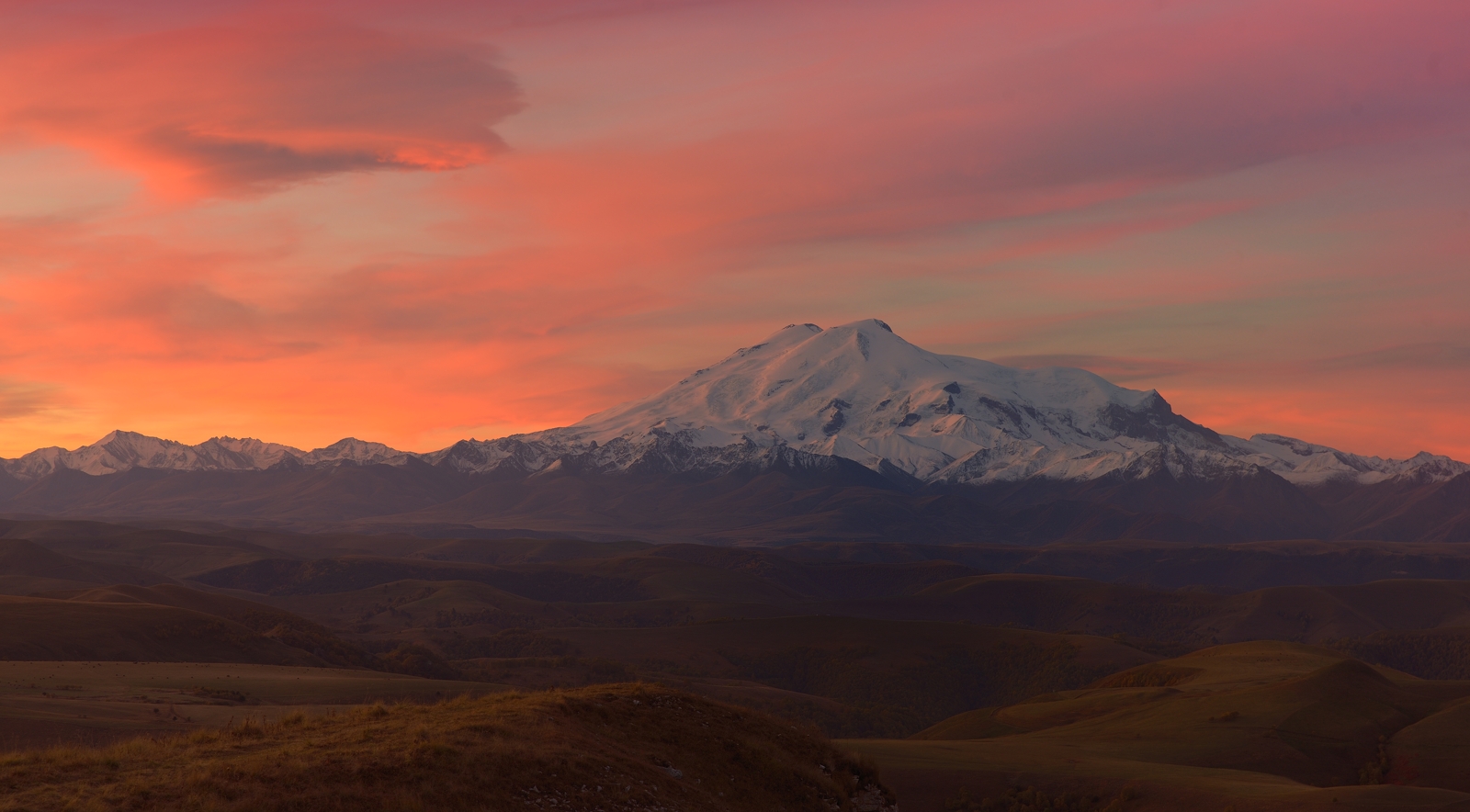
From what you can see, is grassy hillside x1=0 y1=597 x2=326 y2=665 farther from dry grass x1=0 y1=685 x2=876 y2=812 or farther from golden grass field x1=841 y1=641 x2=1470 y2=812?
dry grass x1=0 y1=685 x2=876 y2=812

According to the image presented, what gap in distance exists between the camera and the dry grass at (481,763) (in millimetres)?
29141

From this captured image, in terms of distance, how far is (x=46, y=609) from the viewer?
471ft

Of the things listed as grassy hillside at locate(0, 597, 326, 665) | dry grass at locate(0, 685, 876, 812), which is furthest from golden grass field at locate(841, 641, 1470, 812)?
grassy hillside at locate(0, 597, 326, 665)

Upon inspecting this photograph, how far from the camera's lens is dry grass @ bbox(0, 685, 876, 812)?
29141 mm

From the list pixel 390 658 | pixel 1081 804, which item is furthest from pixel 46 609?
pixel 1081 804

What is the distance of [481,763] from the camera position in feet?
107

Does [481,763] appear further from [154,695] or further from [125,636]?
[125,636]

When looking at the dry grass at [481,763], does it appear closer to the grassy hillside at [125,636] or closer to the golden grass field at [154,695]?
the golden grass field at [154,695]

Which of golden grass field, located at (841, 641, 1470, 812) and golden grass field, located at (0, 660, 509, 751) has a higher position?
golden grass field, located at (0, 660, 509, 751)

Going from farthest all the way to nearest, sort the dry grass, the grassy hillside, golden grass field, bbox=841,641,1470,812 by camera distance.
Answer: the grassy hillside
golden grass field, bbox=841,641,1470,812
the dry grass

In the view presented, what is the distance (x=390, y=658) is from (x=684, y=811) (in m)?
166

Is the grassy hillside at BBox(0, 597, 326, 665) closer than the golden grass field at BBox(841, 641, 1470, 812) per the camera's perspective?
No

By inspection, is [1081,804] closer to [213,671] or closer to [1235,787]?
[1235,787]

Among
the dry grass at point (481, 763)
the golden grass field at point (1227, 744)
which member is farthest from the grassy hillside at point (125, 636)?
the dry grass at point (481, 763)
